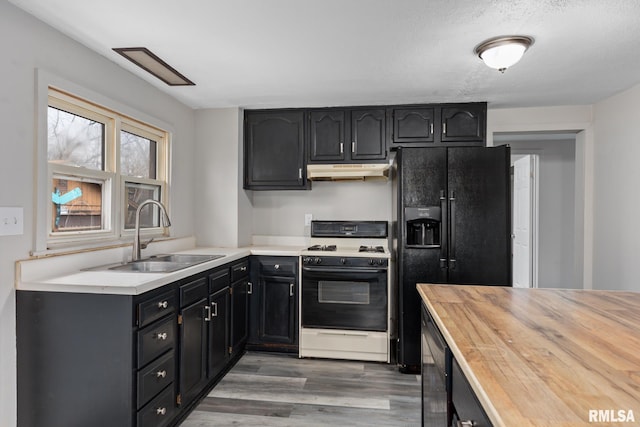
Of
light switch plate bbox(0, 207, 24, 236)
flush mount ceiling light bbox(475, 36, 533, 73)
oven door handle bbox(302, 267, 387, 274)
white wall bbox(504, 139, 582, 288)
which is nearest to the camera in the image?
light switch plate bbox(0, 207, 24, 236)

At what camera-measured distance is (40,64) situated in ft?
6.42

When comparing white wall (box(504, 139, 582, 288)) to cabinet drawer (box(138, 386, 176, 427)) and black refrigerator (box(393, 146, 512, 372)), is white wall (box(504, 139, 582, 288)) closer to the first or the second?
black refrigerator (box(393, 146, 512, 372))

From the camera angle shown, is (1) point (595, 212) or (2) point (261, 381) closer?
(2) point (261, 381)

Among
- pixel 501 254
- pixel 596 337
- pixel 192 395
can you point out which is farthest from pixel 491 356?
pixel 501 254

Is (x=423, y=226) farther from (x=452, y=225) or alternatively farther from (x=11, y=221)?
(x=11, y=221)

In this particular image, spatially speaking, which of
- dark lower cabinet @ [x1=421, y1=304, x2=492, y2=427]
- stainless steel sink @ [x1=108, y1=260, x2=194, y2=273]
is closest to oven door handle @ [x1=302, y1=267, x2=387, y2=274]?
stainless steel sink @ [x1=108, y1=260, x2=194, y2=273]

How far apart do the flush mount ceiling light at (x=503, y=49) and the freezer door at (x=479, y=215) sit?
3.01 feet

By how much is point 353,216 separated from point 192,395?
2239mm

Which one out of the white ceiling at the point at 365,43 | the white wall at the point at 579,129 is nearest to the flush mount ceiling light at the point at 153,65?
the white ceiling at the point at 365,43

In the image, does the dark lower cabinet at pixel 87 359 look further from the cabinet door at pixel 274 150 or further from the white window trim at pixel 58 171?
the cabinet door at pixel 274 150

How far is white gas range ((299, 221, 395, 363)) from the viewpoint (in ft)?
10.5

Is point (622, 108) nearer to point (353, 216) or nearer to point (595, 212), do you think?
point (595, 212)

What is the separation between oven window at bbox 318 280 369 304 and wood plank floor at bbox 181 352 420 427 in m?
0.54

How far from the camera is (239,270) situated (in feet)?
10.3
